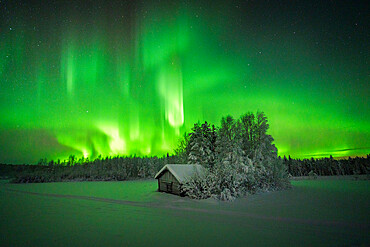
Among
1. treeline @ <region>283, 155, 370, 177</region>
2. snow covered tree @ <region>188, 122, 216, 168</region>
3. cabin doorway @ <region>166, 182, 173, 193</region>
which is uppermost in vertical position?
snow covered tree @ <region>188, 122, 216, 168</region>

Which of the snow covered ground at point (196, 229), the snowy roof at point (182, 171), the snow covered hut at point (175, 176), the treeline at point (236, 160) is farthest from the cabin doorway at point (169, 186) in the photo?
the snow covered ground at point (196, 229)

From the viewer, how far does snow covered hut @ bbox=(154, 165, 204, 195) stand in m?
27.4

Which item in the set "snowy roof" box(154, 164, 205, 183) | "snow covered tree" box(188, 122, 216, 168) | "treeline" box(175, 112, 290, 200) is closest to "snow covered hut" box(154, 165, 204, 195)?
"snowy roof" box(154, 164, 205, 183)

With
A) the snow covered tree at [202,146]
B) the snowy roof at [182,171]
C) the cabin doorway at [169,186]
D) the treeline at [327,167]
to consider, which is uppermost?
the snow covered tree at [202,146]

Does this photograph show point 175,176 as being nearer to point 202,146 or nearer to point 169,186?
point 169,186

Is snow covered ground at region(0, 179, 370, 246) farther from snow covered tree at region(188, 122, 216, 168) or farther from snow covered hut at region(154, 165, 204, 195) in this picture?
snow covered tree at region(188, 122, 216, 168)

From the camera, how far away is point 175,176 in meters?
27.4

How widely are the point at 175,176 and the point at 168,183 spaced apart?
3.62m

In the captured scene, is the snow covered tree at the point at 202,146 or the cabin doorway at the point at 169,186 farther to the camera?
the snow covered tree at the point at 202,146

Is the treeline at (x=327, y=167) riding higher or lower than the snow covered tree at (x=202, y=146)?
lower

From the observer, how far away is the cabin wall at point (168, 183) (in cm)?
2817

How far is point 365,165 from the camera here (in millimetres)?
100625

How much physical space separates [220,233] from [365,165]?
129 meters

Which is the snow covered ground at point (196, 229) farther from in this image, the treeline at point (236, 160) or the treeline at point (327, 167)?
the treeline at point (327, 167)
